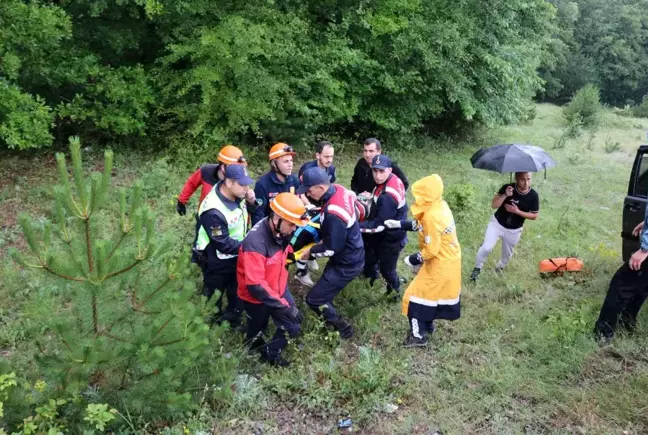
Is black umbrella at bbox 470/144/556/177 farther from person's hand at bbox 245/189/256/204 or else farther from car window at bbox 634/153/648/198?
person's hand at bbox 245/189/256/204

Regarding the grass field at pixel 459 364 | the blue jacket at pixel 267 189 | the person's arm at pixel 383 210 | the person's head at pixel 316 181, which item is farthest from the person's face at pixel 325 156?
the grass field at pixel 459 364

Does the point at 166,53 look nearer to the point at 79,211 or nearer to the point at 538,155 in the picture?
the point at 538,155

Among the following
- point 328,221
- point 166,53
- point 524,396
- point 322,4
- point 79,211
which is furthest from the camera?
point 322,4

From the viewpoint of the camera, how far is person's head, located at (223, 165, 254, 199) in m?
4.25

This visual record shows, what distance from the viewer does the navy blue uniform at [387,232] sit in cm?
512

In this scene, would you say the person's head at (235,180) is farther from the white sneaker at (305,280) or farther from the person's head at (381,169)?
the white sneaker at (305,280)

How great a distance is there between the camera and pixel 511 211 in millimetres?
5891

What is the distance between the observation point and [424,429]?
150 inches

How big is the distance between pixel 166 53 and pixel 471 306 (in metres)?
7.58

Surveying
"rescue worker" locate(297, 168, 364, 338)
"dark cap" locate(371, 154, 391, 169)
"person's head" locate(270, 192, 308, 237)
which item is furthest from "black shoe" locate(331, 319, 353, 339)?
"dark cap" locate(371, 154, 391, 169)

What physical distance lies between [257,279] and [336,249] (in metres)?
0.88

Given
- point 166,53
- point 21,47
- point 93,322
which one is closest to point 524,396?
point 93,322

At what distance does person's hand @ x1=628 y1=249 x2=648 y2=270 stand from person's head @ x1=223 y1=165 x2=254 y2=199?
3292 millimetres

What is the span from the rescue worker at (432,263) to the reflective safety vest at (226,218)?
157cm
